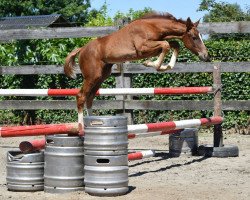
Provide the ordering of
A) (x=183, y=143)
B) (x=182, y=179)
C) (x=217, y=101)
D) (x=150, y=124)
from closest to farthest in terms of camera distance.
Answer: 1. (x=182, y=179)
2. (x=150, y=124)
3. (x=217, y=101)
4. (x=183, y=143)

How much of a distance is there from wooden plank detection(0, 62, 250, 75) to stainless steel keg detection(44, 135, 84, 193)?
547 centimetres

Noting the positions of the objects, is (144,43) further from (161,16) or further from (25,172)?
(25,172)

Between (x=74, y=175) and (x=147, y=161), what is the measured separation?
2507mm

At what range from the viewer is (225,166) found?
781 centimetres

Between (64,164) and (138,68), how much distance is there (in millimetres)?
6181

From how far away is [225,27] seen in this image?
11.3m

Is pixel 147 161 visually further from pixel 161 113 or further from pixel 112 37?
pixel 161 113

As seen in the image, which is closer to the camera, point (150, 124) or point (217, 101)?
point (150, 124)

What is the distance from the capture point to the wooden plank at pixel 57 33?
1221 cm

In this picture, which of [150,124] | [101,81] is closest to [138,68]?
[101,81]

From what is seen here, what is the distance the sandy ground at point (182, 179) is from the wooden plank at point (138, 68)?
190 cm

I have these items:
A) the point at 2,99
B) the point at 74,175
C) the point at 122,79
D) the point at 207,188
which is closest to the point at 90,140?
the point at 74,175

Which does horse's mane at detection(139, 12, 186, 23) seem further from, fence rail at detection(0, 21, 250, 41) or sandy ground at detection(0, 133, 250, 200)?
fence rail at detection(0, 21, 250, 41)

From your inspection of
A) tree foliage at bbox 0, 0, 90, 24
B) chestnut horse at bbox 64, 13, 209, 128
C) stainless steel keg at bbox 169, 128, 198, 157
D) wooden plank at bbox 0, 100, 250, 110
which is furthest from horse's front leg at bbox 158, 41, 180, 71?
tree foliage at bbox 0, 0, 90, 24
